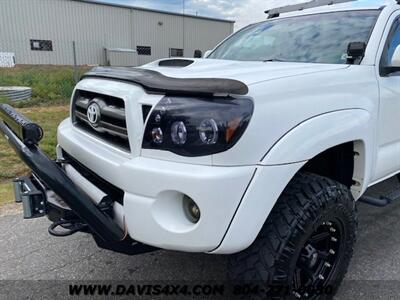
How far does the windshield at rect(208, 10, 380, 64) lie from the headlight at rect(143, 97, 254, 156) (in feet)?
4.31

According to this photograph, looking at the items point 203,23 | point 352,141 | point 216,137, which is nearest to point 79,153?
point 216,137

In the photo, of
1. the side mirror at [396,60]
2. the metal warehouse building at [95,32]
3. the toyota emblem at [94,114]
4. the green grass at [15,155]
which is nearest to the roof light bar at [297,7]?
the side mirror at [396,60]

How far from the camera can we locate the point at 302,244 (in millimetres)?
1982

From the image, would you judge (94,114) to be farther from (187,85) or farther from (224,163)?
(224,163)

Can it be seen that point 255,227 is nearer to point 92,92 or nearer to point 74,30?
point 92,92

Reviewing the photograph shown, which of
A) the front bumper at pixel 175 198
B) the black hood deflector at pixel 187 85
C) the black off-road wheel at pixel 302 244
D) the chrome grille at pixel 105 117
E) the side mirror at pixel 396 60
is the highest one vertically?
the side mirror at pixel 396 60

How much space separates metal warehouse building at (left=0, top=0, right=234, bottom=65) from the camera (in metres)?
25.3

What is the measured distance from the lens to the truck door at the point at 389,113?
2678 millimetres

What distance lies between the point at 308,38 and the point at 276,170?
1.66 metres

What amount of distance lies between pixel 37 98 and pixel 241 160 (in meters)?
9.16

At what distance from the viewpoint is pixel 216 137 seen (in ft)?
5.65

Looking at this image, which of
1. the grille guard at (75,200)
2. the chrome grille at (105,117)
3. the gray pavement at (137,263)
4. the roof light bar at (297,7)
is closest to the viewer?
the grille guard at (75,200)

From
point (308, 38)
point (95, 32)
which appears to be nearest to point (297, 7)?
point (308, 38)

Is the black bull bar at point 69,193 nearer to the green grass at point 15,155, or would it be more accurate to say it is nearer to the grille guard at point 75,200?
the grille guard at point 75,200
